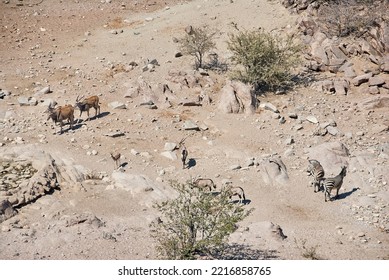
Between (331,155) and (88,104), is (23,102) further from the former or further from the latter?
(331,155)

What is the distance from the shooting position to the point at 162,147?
65.9 ft

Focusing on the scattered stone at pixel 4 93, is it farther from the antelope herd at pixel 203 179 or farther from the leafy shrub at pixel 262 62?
the leafy shrub at pixel 262 62

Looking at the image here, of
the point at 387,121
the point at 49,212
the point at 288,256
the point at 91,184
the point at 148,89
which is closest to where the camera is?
the point at 288,256

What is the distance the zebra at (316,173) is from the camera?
17.6 m

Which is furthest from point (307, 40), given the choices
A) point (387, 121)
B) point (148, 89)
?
point (148, 89)

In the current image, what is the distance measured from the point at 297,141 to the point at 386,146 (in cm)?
333

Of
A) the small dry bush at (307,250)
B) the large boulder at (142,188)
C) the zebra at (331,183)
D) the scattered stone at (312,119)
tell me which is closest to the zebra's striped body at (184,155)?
the large boulder at (142,188)

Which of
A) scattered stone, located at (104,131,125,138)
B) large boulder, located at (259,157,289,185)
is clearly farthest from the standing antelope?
scattered stone, located at (104,131,125,138)

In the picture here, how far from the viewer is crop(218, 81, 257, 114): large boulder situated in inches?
880

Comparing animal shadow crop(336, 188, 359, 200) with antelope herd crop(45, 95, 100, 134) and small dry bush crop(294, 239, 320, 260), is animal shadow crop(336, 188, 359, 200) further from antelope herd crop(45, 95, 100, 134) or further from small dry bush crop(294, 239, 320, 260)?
antelope herd crop(45, 95, 100, 134)

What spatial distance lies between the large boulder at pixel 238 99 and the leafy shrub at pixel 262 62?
1.10m

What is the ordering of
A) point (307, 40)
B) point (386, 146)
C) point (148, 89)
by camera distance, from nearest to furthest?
point (386, 146), point (148, 89), point (307, 40)

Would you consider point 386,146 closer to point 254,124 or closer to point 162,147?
point 254,124

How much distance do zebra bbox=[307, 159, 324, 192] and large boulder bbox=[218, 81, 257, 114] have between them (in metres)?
4.96
